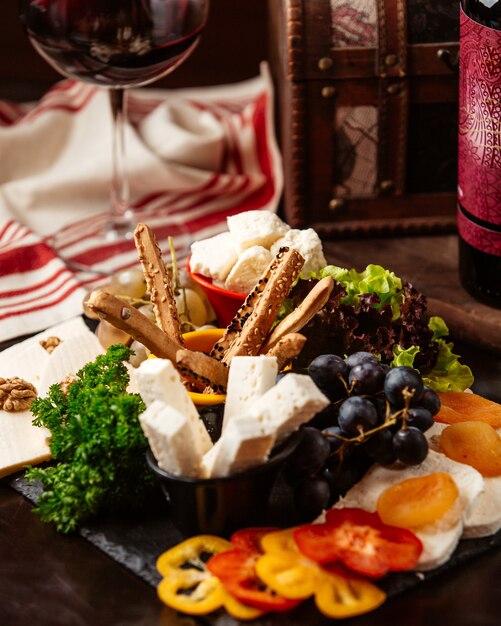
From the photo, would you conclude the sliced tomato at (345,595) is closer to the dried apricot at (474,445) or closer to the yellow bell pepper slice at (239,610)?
the yellow bell pepper slice at (239,610)

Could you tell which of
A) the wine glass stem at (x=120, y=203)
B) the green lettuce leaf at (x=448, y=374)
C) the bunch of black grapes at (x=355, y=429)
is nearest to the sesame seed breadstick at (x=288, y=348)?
the bunch of black grapes at (x=355, y=429)

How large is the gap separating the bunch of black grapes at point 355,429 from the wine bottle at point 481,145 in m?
0.36

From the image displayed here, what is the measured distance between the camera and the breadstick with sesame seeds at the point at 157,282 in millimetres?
1175

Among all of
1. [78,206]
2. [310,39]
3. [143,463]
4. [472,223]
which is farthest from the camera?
[78,206]

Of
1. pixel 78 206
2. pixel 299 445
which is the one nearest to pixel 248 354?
pixel 299 445

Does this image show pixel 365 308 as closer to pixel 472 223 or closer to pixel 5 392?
pixel 472 223

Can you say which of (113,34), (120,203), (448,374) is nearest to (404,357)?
(448,374)

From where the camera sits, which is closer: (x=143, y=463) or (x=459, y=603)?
(x=459, y=603)

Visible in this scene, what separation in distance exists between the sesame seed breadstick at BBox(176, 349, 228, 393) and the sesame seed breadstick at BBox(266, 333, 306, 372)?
0.06 meters

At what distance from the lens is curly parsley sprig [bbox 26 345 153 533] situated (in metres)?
1.00

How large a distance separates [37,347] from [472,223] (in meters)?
0.61

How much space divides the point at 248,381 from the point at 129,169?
1.09 m

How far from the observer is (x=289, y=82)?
1.57 m

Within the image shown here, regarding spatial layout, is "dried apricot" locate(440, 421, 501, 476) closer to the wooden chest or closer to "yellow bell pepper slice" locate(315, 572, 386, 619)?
"yellow bell pepper slice" locate(315, 572, 386, 619)
